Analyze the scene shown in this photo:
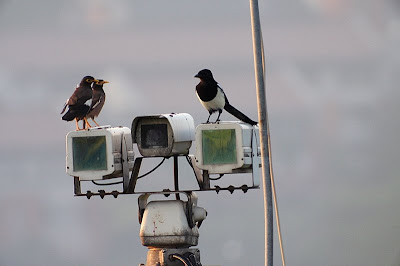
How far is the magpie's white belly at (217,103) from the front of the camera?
1678 cm

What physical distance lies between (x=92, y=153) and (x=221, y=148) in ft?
5.30

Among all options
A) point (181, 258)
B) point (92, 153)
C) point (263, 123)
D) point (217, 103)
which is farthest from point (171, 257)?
point (217, 103)

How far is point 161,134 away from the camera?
1355cm

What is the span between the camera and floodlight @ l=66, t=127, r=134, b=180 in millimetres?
13141

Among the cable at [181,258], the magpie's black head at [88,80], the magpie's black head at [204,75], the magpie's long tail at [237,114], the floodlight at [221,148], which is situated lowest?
the cable at [181,258]

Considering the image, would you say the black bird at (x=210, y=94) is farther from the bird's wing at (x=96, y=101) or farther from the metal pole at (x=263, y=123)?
the metal pole at (x=263, y=123)

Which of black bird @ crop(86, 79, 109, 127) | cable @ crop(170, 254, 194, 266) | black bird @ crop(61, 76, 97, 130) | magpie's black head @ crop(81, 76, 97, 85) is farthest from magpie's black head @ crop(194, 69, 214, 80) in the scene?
cable @ crop(170, 254, 194, 266)

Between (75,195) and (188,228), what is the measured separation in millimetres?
1528

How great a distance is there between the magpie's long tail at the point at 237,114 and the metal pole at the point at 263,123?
1119mm

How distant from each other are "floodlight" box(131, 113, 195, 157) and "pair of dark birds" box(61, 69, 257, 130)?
1792mm

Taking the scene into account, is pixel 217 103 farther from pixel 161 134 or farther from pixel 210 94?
pixel 161 134

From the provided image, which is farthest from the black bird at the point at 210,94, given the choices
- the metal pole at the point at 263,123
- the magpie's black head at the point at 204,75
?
the metal pole at the point at 263,123

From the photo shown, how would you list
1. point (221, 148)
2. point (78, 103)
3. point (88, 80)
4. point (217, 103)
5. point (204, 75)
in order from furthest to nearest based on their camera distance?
1. point (204, 75)
2. point (217, 103)
3. point (88, 80)
4. point (78, 103)
5. point (221, 148)

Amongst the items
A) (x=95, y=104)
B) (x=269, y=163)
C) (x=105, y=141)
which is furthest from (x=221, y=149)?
(x=95, y=104)
